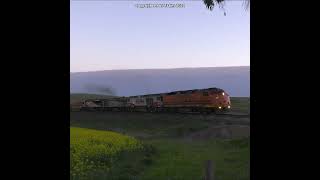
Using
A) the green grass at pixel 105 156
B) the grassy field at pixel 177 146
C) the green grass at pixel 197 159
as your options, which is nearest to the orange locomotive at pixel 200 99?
the grassy field at pixel 177 146

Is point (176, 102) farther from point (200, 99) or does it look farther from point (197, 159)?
point (197, 159)

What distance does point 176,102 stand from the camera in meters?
34.9

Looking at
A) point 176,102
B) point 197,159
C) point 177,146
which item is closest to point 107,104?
point 176,102

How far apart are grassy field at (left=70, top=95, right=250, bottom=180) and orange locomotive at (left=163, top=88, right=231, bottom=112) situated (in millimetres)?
1884

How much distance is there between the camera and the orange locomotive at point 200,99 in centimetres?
3350

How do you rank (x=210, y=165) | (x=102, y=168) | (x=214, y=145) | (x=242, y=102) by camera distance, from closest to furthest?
1. (x=210, y=165)
2. (x=102, y=168)
3. (x=214, y=145)
4. (x=242, y=102)

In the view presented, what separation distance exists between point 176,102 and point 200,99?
7.18 ft

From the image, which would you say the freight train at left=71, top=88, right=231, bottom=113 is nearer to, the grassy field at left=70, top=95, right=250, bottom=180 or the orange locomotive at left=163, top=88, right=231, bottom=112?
the orange locomotive at left=163, top=88, right=231, bottom=112

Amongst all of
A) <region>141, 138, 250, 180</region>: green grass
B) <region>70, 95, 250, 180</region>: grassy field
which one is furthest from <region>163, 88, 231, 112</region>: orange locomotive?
<region>141, 138, 250, 180</region>: green grass
